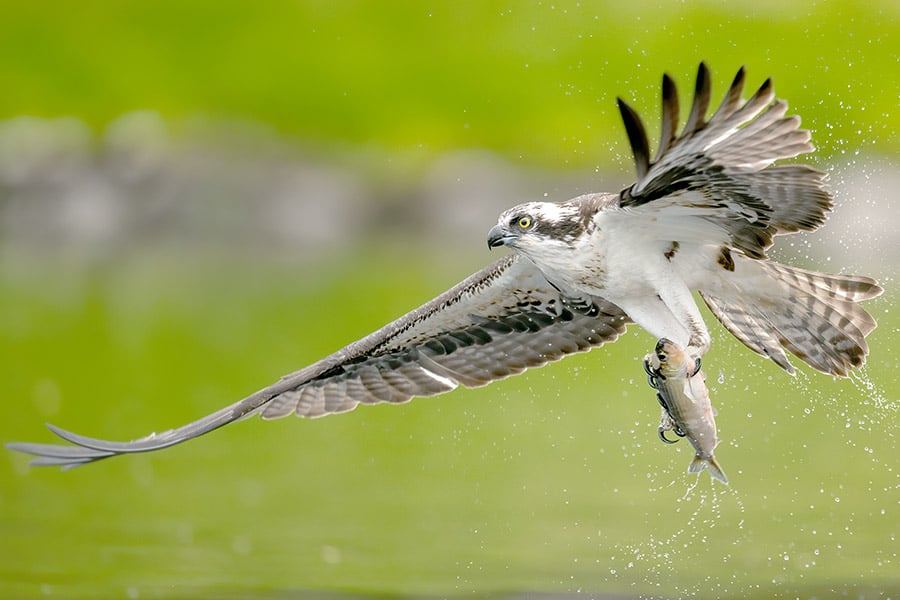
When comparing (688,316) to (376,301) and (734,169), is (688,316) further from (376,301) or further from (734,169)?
(376,301)

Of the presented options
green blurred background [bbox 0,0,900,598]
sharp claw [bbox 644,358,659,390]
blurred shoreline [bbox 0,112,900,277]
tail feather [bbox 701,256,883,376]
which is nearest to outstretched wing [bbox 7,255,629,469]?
tail feather [bbox 701,256,883,376]

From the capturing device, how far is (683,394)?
820 centimetres

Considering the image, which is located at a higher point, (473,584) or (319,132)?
(319,132)

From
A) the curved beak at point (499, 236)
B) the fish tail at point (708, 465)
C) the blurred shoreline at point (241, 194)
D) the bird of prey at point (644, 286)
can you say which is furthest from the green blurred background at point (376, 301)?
the curved beak at point (499, 236)

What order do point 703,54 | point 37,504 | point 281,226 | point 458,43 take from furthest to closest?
1. point 458,43
2. point 703,54
3. point 281,226
4. point 37,504

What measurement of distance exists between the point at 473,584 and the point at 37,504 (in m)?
4.21

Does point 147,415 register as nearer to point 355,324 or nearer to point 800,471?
point 355,324

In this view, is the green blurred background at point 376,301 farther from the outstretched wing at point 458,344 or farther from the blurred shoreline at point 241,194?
the outstretched wing at point 458,344

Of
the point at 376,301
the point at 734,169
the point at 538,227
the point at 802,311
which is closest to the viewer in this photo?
the point at 734,169

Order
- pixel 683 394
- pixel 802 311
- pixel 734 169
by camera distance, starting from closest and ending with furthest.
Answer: pixel 734 169 < pixel 683 394 < pixel 802 311

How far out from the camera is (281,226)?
38.3 meters

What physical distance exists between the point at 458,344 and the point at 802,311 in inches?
90.7

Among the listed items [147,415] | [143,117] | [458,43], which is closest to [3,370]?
[147,415]

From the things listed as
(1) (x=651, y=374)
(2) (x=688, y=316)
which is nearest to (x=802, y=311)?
(2) (x=688, y=316)
